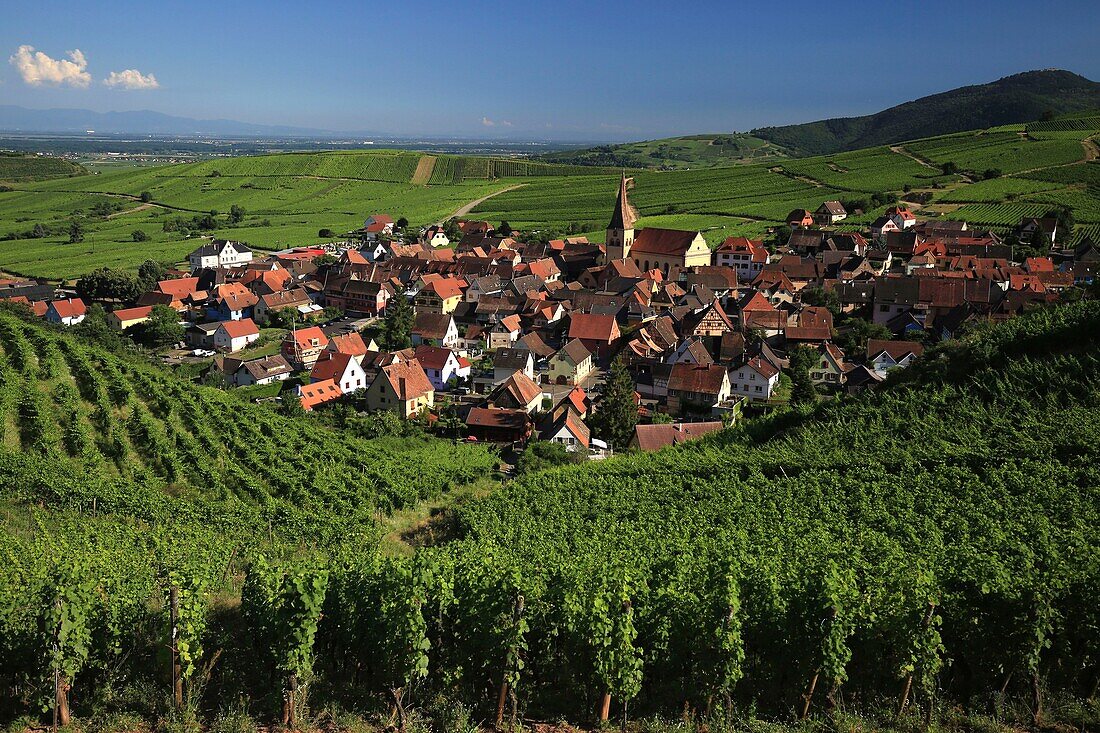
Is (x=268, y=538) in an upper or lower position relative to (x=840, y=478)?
lower

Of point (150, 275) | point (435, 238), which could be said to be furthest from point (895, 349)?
point (435, 238)

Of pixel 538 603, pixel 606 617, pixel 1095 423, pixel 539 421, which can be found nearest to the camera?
pixel 606 617

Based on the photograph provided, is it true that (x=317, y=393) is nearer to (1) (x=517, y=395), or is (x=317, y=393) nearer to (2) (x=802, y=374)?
(1) (x=517, y=395)

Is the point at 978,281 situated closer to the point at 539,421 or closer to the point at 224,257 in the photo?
the point at 539,421

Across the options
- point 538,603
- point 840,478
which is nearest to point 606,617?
point 538,603

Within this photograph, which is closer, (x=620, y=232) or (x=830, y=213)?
(x=620, y=232)

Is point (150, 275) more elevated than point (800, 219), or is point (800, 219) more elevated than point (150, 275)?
point (800, 219)

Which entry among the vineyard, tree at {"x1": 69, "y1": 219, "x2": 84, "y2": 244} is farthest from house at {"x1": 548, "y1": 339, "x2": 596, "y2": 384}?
tree at {"x1": 69, "y1": 219, "x2": 84, "y2": 244}
